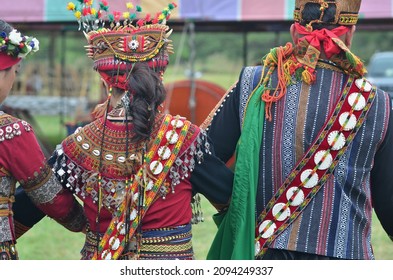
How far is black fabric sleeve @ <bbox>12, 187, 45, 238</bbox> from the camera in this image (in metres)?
3.18

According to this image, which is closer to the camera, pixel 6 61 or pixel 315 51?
pixel 6 61

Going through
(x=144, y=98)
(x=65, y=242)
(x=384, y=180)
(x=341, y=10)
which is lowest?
(x=65, y=242)

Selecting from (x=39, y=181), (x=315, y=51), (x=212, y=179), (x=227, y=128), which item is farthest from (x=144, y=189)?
(x=315, y=51)

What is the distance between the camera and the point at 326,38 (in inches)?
124

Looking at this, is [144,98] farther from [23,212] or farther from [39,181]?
[23,212]

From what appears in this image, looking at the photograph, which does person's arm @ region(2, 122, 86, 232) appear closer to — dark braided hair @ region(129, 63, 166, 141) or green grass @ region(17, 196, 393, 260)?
dark braided hair @ region(129, 63, 166, 141)

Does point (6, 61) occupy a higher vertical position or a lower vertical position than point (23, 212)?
higher

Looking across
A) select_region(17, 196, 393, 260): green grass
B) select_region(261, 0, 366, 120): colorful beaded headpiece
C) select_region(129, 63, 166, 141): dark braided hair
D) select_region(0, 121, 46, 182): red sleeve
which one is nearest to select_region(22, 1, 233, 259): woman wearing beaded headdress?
select_region(129, 63, 166, 141): dark braided hair

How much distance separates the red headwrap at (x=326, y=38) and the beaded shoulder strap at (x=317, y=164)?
5.6 inches

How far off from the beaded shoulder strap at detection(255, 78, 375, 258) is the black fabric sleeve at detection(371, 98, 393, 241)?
0.14 meters

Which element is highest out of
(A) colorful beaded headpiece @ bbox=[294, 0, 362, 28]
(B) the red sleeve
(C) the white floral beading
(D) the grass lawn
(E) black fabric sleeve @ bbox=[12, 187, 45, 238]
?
(A) colorful beaded headpiece @ bbox=[294, 0, 362, 28]

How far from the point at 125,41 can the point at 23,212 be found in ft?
2.60

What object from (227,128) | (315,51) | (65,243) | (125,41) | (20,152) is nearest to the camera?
(20,152)
